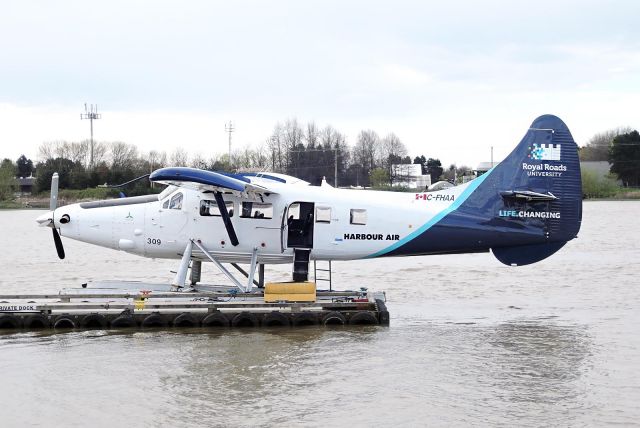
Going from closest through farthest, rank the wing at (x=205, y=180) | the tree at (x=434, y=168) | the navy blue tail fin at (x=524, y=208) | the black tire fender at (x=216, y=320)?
1. the wing at (x=205, y=180)
2. the black tire fender at (x=216, y=320)
3. the navy blue tail fin at (x=524, y=208)
4. the tree at (x=434, y=168)

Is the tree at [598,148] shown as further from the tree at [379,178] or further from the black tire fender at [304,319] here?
the black tire fender at [304,319]

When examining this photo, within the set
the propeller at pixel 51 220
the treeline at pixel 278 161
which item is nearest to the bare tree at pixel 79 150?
the treeline at pixel 278 161

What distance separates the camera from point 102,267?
23.9 m

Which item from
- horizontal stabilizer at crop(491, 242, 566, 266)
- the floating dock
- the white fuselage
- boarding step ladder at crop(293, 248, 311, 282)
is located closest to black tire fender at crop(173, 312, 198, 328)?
the floating dock

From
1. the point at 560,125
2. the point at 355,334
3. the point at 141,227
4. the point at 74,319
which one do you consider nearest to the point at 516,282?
the point at 560,125

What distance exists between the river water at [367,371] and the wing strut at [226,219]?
181 cm

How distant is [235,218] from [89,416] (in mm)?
5899

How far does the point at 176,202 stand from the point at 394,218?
3.68 meters

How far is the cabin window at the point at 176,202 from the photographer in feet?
45.8

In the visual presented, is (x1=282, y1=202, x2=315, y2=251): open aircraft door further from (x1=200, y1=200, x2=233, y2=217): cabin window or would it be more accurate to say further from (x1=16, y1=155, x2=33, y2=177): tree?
(x1=16, y1=155, x2=33, y2=177): tree

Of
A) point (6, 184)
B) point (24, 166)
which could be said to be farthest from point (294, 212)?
point (24, 166)

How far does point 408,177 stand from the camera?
8894 centimetres

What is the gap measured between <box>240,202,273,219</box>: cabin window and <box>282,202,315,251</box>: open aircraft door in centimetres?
28

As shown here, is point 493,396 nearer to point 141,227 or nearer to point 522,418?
point 522,418
